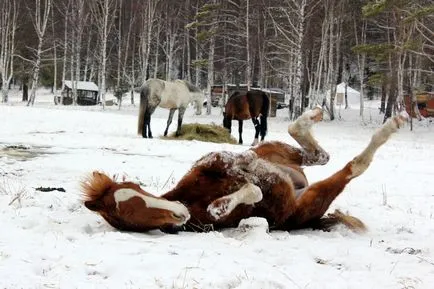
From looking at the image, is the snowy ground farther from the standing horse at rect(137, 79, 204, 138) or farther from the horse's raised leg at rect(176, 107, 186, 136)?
the standing horse at rect(137, 79, 204, 138)

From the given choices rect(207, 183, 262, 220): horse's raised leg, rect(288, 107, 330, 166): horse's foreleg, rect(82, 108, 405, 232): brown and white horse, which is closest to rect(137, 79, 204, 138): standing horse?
rect(288, 107, 330, 166): horse's foreleg

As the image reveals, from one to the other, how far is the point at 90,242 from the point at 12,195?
1816mm

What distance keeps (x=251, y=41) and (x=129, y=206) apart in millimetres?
30682

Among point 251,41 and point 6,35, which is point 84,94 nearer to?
point 6,35

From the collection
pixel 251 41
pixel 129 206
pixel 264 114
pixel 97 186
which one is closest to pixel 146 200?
pixel 129 206

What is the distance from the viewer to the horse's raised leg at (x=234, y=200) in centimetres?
339

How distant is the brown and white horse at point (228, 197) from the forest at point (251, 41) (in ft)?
55.1

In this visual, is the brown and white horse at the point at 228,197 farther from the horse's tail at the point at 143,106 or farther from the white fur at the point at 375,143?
the horse's tail at the point at 143,106

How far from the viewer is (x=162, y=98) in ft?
47.1

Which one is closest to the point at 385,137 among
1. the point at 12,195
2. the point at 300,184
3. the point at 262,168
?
the point at 300,184

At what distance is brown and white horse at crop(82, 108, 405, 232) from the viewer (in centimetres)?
334

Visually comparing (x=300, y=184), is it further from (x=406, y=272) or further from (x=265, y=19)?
(x=265, y=19)

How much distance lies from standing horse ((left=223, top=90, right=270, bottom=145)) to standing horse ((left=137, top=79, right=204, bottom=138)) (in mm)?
1530

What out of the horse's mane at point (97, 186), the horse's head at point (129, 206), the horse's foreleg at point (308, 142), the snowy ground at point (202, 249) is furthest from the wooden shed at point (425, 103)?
the horse's mane at point (97, 186)
